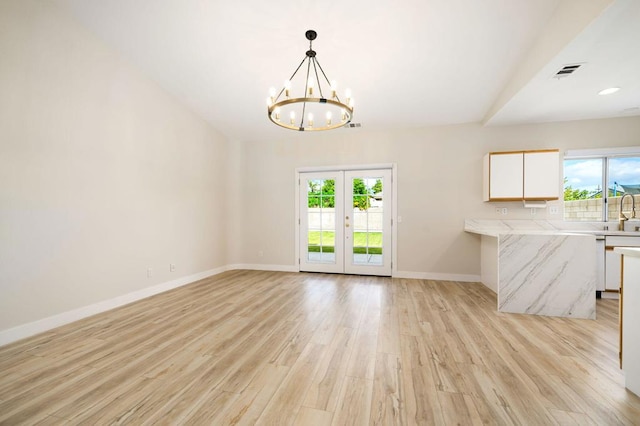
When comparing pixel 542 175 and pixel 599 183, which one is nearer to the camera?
pixel 542 175

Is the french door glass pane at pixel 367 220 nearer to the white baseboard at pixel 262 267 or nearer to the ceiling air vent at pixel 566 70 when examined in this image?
the white baseboard at pixel 262 267

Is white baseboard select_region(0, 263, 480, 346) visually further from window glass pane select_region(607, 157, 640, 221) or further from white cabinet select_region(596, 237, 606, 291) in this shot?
window glass pane select_region(607, 157, 640, 221)

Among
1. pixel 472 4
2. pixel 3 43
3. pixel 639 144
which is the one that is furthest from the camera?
pixel 639 144

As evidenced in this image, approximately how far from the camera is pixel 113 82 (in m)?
3.49

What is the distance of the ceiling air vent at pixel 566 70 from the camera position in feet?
9.12

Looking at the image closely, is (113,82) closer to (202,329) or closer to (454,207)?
(202,329)

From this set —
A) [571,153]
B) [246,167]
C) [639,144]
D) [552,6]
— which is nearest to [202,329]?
[246,167]

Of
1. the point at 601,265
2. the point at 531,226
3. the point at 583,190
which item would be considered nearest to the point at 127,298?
the point at 531,226

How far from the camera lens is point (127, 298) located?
3600 mm

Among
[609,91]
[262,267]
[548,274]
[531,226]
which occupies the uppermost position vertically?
[609,91]

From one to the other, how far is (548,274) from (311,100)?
10.8 feet

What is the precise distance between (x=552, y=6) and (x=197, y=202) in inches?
213

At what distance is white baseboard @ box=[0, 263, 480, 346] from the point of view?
2.56 meters

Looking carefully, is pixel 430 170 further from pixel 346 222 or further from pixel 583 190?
pixel 583 190
